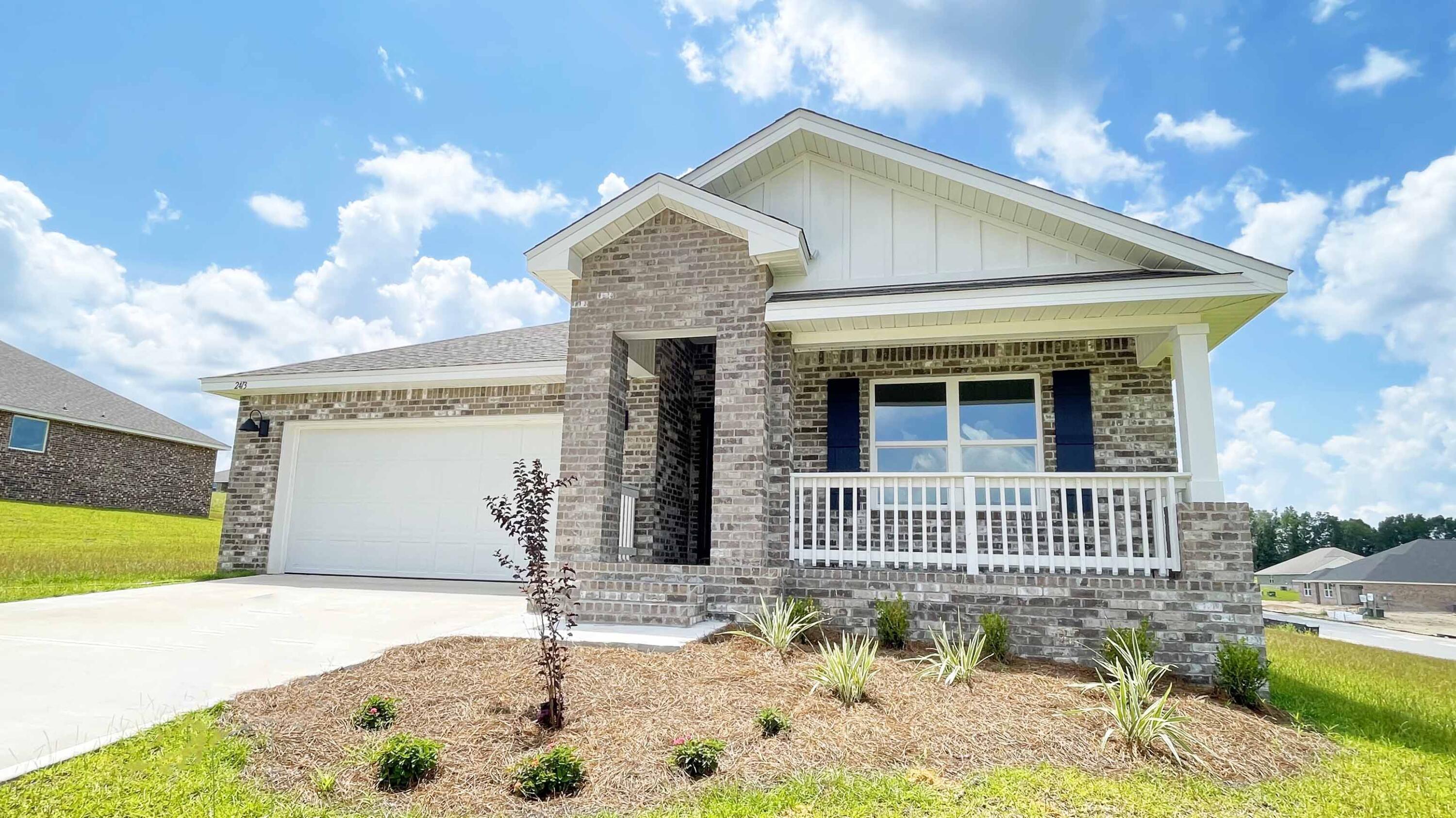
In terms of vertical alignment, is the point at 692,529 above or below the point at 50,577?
above

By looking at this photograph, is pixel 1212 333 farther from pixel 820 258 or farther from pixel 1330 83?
pixel 1330 83

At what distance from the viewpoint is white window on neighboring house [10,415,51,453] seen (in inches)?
837

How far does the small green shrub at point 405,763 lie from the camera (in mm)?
3475

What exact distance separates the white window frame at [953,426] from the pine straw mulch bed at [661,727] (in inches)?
151

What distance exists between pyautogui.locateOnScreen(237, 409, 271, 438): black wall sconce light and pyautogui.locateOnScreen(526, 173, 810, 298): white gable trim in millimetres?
7021

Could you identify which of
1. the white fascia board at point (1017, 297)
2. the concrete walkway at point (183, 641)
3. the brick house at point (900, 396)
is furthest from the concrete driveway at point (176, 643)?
the white fascia board at point (1017, 297)

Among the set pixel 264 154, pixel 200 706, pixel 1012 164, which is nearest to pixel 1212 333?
pixel 1012 164

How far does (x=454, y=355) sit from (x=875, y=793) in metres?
10.7

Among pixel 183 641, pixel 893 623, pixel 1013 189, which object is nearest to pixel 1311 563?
pixel 1013 189

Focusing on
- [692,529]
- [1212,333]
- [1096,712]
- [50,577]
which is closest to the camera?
[1096,712]

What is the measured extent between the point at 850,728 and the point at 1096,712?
1.74 meters

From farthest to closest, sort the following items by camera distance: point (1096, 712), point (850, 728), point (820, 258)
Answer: point (820, 258) < point (1096, 712) < point (850, 728)

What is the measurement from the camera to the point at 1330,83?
1597 centimetres

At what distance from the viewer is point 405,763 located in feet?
11.5
